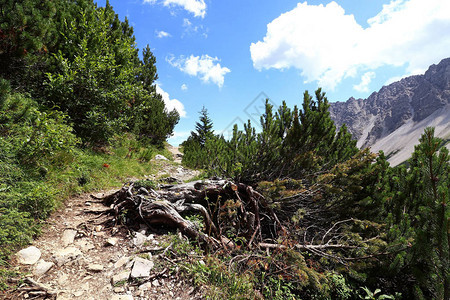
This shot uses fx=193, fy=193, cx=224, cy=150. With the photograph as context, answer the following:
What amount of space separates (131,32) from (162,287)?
47.0ft

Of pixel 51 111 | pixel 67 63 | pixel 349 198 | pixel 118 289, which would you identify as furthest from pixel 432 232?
pixel 67 63

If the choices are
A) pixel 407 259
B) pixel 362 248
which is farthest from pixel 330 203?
pixel 407 259

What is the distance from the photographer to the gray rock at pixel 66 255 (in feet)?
8.01

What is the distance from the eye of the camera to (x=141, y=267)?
94.7 inches

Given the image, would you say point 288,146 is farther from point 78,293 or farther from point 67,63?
point 67,63

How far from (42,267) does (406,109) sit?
660ft

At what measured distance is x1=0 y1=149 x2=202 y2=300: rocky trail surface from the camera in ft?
6.82

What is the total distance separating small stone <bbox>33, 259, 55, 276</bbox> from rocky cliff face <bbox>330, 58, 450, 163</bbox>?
123 m

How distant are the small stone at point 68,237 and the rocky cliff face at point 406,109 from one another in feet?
402

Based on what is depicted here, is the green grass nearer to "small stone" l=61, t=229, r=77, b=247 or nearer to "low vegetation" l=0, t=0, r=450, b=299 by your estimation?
"low vegetation" l=0, t=0, r=450, b=299

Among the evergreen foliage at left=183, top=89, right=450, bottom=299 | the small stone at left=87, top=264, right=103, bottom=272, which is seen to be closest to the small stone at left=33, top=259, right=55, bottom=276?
the small stone at left=87, top=264, right=103, bottom=272

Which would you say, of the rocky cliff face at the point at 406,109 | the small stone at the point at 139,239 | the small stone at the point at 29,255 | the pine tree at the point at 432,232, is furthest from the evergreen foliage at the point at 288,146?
the rocky cliff face at the point at 406,109

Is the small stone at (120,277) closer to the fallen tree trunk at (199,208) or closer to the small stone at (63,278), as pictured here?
the small stone at (63,278)

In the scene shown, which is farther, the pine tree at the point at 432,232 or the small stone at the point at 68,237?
the small stone at the point at 68,237
